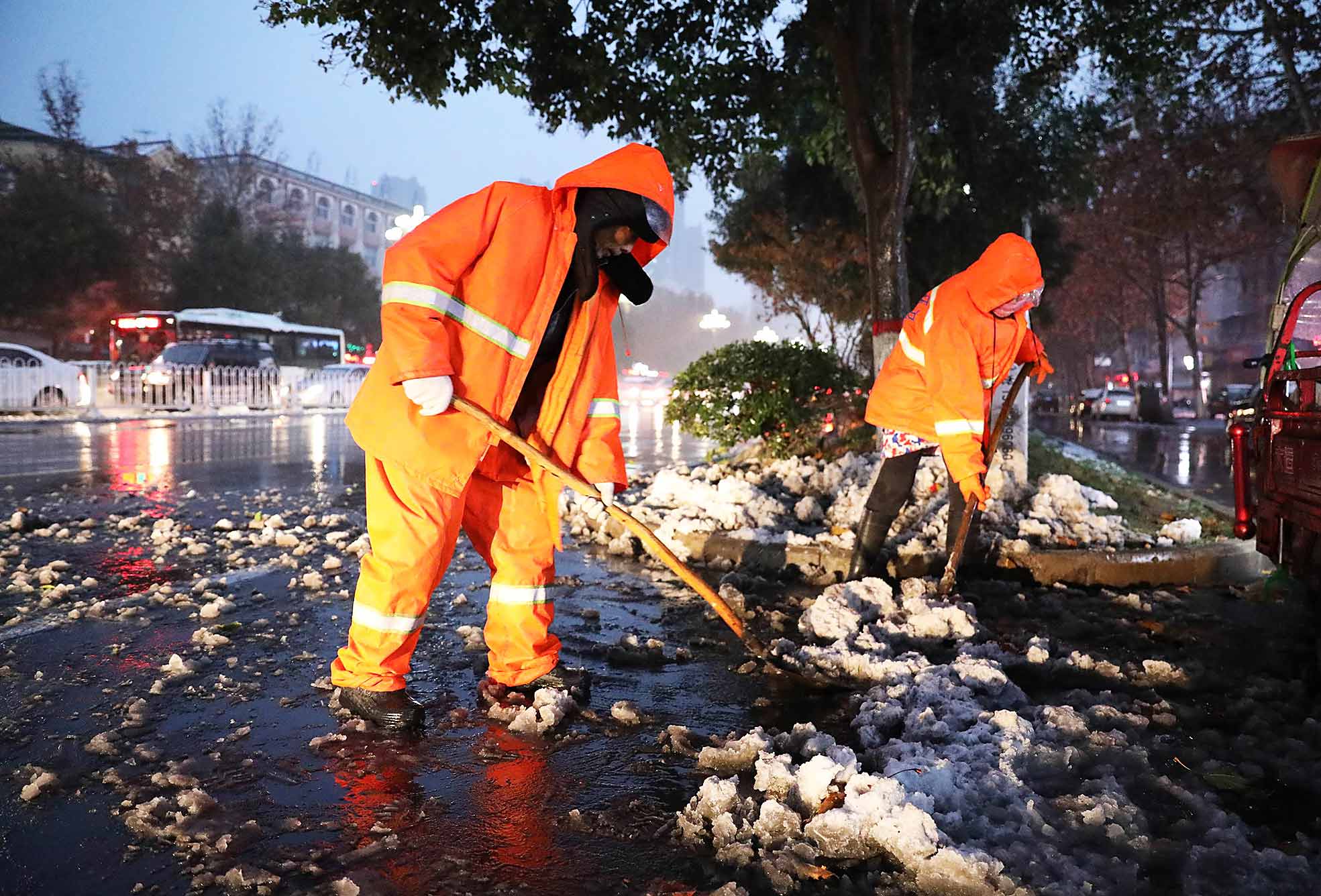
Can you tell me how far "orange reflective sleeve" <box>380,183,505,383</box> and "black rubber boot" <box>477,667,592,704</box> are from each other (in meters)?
1.23

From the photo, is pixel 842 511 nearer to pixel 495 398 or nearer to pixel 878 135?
pixel 878 135

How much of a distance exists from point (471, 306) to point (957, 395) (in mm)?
2644

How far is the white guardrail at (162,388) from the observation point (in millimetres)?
21969

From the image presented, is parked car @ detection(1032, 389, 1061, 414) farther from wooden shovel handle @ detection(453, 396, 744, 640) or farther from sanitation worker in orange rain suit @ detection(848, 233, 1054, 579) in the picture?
wooden shovel handle @ detection(453, 396, 744, 640)

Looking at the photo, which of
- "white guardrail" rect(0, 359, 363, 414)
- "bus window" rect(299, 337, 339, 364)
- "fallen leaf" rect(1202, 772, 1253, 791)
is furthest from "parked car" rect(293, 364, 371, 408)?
"fallen leaf" rect(1202, 772, 1253, 791)

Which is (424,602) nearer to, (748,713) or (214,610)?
(748,713)

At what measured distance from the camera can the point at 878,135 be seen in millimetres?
8617

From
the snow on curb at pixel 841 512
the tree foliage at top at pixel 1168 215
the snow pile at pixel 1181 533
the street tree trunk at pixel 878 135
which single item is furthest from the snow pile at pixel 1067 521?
the tree foliage at top at pixel 1168 215

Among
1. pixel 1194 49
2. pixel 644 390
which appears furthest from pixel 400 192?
pixel 1194 49

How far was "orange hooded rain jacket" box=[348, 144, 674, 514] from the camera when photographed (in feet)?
10.5

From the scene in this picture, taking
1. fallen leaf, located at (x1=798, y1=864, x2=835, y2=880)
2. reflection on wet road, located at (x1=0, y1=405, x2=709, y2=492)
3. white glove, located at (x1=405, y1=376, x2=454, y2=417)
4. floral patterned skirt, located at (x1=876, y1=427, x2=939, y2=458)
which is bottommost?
fallen leaf, located at (x1=798, y1=864, x2=835, y2=880)

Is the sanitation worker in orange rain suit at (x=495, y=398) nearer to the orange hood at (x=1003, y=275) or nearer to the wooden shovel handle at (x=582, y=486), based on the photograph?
the wooden shovel handle at (x=582, y=486)

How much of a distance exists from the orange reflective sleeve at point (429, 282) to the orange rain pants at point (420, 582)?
0.40 meters

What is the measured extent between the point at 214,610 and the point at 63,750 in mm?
1567
